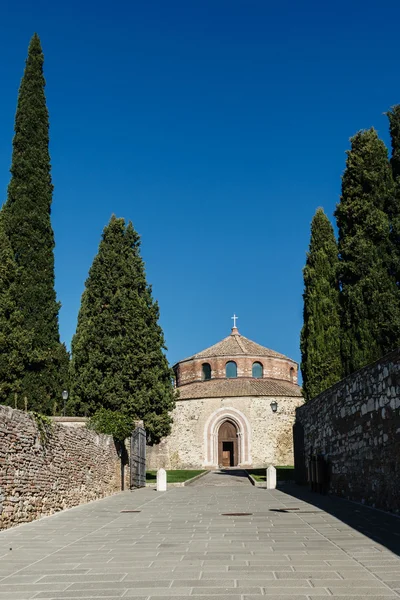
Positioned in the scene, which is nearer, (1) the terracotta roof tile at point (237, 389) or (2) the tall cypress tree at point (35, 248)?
(2) the tall cypress tree at point (35, 248)

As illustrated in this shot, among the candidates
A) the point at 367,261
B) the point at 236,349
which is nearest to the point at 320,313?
the point at 367,261

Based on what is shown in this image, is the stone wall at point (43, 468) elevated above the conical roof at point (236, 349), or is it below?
below

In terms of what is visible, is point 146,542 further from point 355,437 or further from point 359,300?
point 359,300

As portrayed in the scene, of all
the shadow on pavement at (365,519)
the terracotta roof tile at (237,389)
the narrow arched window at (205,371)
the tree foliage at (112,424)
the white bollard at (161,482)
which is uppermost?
the narrow arched window at (205,371)

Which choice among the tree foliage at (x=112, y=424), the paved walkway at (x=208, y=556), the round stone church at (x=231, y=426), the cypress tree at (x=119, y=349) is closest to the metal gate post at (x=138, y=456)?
the cypress tree at (x=119, y=349)

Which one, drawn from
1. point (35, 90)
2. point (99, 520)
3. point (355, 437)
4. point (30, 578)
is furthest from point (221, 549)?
point (35, 90)

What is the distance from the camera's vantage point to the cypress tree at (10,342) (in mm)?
Result: 21891

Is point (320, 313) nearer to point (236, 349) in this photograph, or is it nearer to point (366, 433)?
point (366, 433)

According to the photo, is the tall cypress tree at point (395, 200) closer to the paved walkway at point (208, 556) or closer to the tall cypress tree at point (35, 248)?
the paved walkway at point (208, 556)

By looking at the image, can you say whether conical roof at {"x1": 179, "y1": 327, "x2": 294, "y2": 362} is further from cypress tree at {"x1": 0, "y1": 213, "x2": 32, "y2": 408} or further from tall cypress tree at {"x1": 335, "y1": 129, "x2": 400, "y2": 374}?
tall cypress tree at {"x1": 335, "y1": 129, "x2": 400, "y2": 374}

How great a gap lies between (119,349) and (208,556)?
65.2 feet

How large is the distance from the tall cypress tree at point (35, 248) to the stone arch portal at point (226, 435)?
2074cm

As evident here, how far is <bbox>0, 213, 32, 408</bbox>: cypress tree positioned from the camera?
21.9 metres

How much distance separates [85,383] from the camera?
1033 inches
